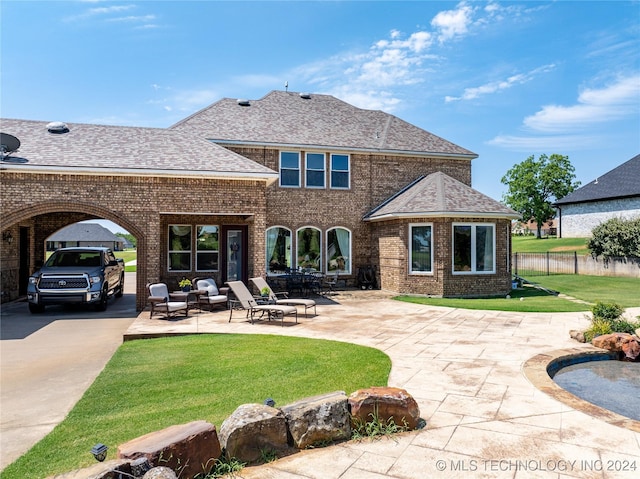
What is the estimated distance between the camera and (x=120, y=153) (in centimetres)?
1303

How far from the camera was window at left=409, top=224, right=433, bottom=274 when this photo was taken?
50.2 feet

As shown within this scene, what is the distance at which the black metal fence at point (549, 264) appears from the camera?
78.8ft

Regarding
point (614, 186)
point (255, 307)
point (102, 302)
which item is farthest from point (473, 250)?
point (614, 186)

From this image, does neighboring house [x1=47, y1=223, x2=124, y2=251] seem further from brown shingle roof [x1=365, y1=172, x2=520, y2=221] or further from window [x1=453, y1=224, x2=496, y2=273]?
window [x1=453, y1=224, x2=496, y2=273]

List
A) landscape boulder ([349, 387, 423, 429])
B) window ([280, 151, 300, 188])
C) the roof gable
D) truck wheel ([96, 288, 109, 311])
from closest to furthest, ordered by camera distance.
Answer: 1. landscape boulder ([349, 387, 423, 429])
2. truck wheel ([96, 288, 109, 311])
3. window ([280, 151, 300, 188])
4. the roof gable

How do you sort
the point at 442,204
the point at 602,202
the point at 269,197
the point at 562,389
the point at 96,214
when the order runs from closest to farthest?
the point at 562,389
the point at 96,214
the point at 442,204
the point at 269,197
the point at 602,202

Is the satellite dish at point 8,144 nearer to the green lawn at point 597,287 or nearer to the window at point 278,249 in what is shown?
the window at point 278,249

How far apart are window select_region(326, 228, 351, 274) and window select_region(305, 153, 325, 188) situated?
2186mm

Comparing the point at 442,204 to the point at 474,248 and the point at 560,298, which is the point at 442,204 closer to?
the point at 474,248

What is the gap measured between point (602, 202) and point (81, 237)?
6304 centimetres

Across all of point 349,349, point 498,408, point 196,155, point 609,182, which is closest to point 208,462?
point 498,408

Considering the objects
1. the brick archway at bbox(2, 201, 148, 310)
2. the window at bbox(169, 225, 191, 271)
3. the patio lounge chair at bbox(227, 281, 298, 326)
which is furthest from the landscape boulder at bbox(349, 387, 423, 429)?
the window at bbox(169, 225, 191, 271)

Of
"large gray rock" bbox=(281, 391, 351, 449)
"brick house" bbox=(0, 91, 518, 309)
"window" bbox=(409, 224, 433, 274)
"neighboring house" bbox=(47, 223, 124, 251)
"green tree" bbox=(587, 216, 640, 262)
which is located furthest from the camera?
"neighboring house" bbox=(47, 223, 124, 251)

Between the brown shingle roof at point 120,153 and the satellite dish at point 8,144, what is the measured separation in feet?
Answer: 0.65
